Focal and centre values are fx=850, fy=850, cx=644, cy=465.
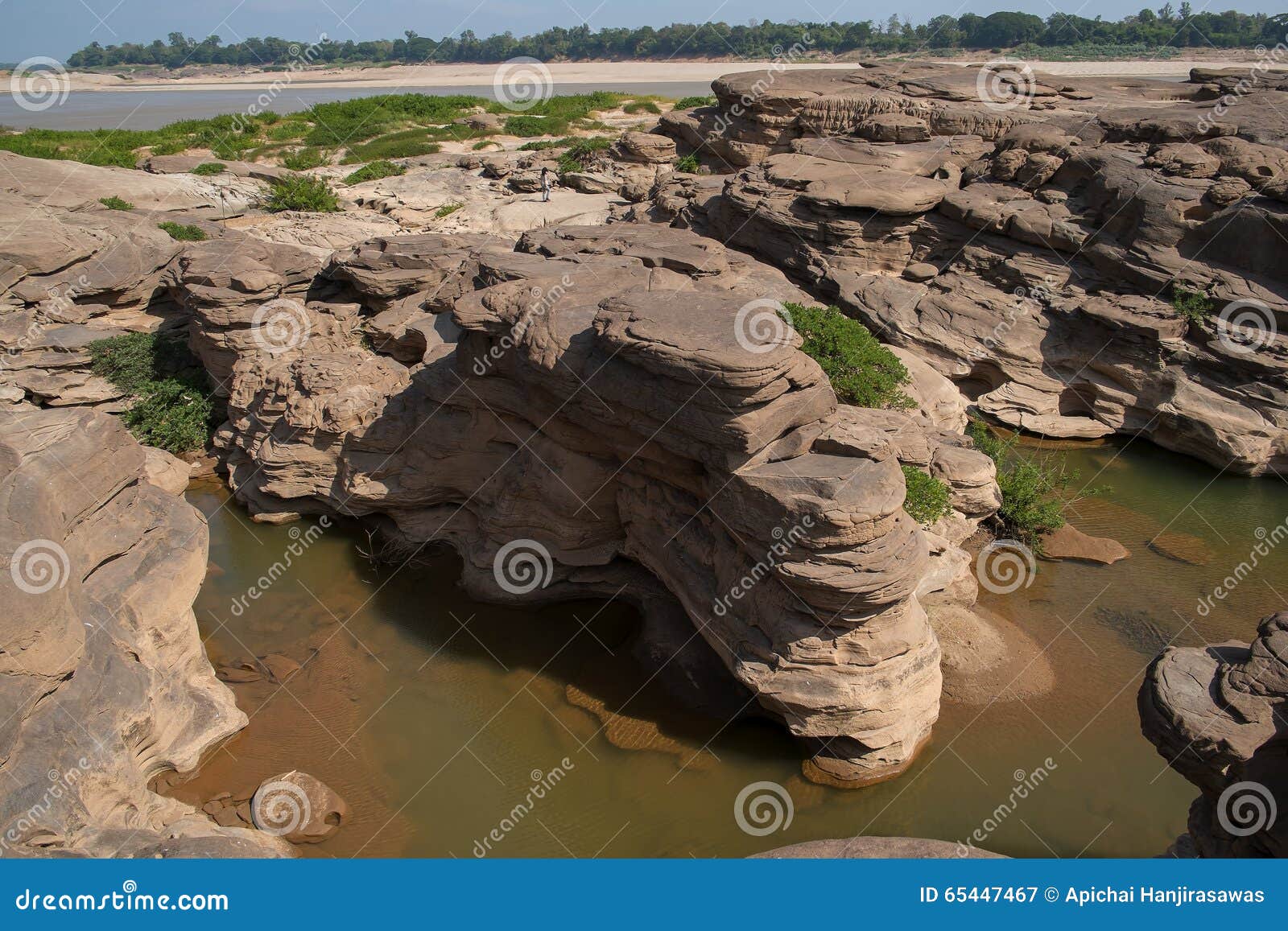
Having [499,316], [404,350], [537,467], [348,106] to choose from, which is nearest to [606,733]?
[537,467]

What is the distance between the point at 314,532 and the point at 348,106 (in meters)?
36.3

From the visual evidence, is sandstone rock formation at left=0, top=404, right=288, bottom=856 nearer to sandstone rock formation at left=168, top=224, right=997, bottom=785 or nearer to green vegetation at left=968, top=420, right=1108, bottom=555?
sandstone rock formation at left=168, top=224, right=997, bottom=785

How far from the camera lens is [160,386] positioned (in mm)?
16062

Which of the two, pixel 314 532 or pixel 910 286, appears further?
pixel 910 286

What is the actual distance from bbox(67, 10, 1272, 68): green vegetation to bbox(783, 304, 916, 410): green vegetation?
38.6m

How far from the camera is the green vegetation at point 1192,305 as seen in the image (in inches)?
618

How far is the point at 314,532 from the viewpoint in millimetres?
13555

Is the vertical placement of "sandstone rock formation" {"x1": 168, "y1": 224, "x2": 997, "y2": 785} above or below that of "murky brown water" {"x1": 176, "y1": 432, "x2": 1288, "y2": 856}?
above

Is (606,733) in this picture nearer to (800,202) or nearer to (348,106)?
(800,202)

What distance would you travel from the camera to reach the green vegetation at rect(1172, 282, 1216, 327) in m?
15.7

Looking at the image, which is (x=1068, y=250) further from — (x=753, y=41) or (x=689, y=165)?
(x=753, y=41)

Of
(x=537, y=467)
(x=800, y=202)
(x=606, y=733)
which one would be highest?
(x=800, y=202)

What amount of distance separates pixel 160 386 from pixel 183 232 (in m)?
5.87

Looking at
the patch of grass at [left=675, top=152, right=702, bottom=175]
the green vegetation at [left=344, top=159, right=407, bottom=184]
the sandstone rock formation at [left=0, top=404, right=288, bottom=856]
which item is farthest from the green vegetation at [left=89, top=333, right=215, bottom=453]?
the patch of grass at [left=675, top=152, right=702, bottom=175]
